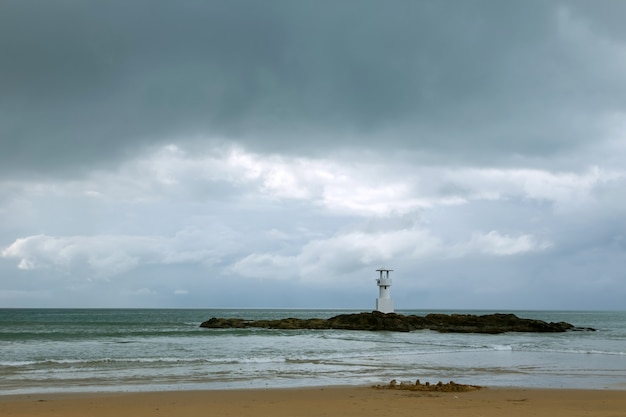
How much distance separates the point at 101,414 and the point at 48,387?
580cm

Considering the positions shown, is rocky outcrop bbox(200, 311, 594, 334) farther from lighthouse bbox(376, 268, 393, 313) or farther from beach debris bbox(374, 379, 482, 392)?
beach debris bbox(374, 379, 482, 392)

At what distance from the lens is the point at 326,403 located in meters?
13.5

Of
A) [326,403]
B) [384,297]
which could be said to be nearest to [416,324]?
[384,297]

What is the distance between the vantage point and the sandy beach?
1223 cm

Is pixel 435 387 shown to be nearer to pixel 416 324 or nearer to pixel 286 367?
pixel 286 367

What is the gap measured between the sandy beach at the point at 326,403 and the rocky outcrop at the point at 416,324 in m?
41.1

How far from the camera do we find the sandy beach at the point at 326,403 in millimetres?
12227

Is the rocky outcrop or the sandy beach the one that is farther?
the rocky outcrop

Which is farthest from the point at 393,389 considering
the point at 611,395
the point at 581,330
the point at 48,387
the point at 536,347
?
the point at 581,330

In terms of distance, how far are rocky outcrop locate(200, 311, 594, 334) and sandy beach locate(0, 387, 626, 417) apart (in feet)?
135

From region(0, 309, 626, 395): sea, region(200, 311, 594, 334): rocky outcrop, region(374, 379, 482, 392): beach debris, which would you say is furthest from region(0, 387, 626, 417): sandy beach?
region(200, 311, 594, 334): rocky outcrop

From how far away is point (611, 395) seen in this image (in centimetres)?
1528

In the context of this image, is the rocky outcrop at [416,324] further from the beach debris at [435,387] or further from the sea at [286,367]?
the beach debris at [435,387]

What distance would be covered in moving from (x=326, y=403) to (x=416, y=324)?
152ft
